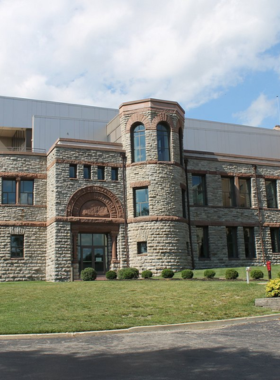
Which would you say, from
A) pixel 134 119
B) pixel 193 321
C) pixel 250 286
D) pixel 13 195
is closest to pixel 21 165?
pixel 13 195

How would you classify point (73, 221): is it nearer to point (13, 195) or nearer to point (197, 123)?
point (13, 195)

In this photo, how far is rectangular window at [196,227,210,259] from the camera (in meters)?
37.4

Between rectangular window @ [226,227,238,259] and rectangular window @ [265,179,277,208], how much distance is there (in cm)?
467

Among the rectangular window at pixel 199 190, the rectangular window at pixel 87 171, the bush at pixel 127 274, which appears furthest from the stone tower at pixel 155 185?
the bush at pixel 127 274

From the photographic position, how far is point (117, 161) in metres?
35.9

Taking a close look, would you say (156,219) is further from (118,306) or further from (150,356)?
(150,356)

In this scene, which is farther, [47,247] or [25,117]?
[25,117]

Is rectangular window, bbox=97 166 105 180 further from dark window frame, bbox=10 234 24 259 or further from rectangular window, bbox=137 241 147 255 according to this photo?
dark window frame, bbox=10 234 24 259

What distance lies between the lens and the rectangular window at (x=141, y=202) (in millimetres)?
34688

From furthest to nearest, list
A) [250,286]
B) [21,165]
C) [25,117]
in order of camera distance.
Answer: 1. [25,117]
2. [21,165]
3. [250,286]

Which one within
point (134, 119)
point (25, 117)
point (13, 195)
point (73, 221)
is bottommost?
point (73, 221)

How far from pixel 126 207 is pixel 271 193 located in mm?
14436

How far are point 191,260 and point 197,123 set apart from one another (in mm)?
21672

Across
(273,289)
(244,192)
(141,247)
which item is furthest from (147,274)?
(244,192)
